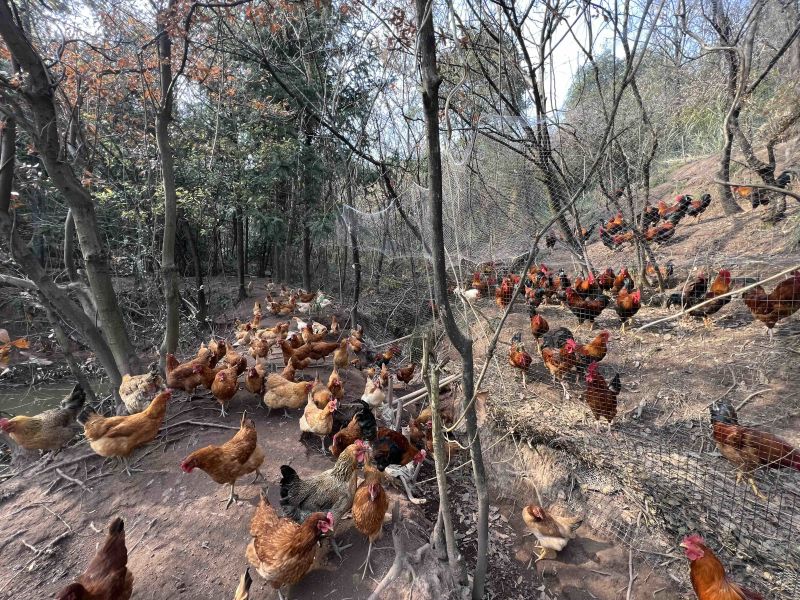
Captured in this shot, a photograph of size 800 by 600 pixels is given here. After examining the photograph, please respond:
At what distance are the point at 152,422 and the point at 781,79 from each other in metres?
13.5

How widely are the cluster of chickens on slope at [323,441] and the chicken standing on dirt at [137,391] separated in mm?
11

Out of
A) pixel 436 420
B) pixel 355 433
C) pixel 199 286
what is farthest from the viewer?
pixel 199 286

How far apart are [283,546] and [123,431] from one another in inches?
77.4

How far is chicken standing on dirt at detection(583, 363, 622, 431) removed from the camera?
379cm

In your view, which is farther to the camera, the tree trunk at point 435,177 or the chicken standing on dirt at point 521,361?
the chicken standing on dirt at point 521,361

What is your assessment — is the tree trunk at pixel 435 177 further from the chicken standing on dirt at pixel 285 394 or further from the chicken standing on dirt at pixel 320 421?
the chicken standing on dirt at pixel 285 394

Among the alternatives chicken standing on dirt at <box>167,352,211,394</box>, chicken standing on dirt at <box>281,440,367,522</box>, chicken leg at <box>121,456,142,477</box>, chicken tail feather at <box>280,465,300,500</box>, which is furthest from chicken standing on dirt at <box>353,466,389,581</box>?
chicken standing on dirt at <box>167,352,211,394</box>

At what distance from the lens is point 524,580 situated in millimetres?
3305

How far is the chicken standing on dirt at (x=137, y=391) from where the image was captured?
3818 millimetres

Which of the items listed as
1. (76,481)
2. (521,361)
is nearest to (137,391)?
(76,481)

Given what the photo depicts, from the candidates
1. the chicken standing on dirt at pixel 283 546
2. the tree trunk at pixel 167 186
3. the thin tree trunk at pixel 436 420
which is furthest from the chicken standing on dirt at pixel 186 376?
the thin tree trunk at pixel 436 420

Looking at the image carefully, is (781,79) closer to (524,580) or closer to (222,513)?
(524,580)

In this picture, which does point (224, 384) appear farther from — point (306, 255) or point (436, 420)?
point (306, 255)

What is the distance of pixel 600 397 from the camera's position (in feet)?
12.5
